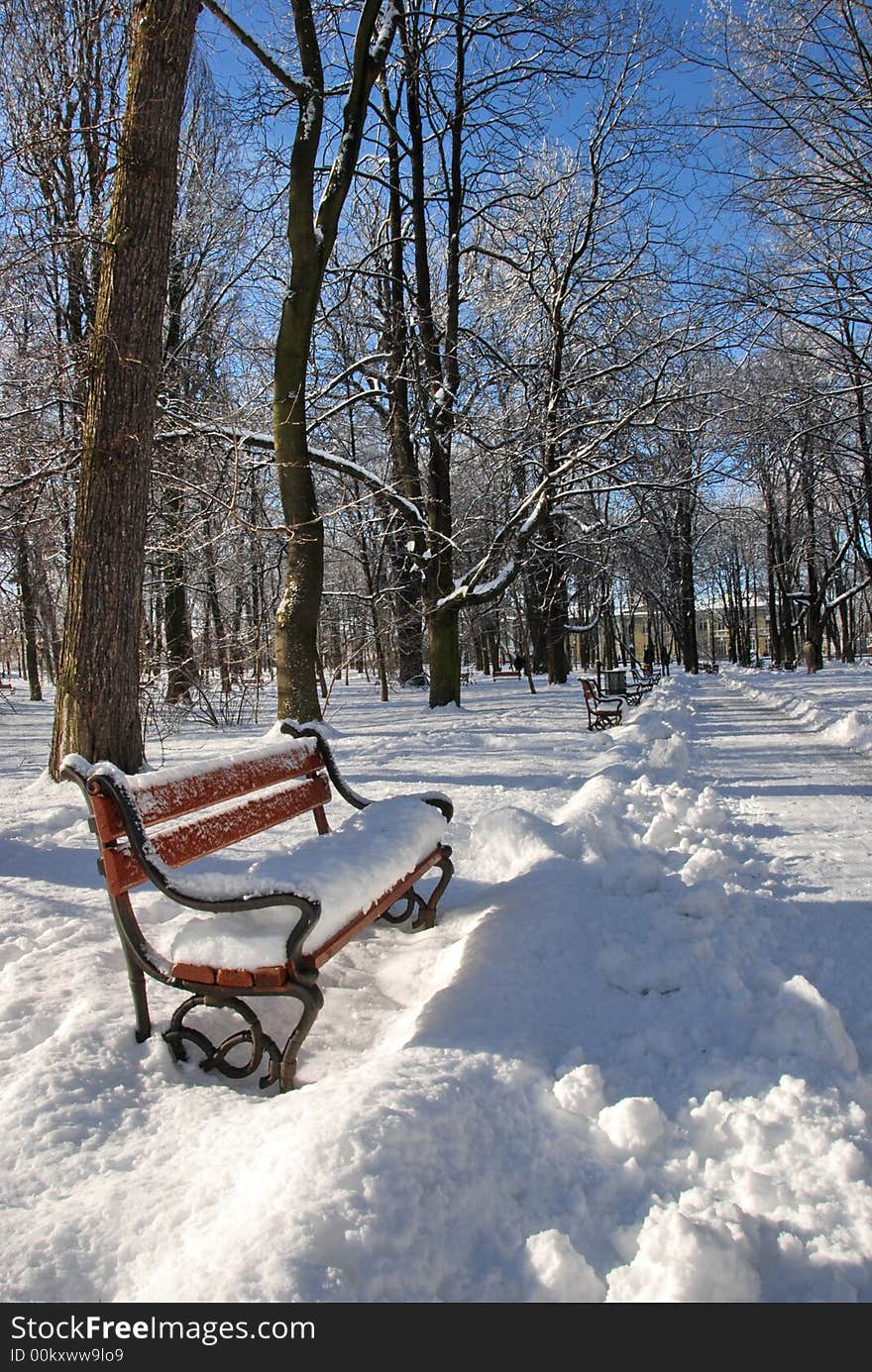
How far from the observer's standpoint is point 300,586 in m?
8.31

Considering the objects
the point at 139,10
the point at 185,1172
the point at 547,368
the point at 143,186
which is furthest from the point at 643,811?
the point at 547,368

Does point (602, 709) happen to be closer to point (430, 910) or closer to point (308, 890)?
point (430, 910)

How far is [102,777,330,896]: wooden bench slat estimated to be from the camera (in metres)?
2.82

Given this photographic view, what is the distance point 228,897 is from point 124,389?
435cm

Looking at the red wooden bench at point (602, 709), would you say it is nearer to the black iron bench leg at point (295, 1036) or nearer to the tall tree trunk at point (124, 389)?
the tall tree trunk at point (124, 389)

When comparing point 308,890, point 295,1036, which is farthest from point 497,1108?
point 308,890

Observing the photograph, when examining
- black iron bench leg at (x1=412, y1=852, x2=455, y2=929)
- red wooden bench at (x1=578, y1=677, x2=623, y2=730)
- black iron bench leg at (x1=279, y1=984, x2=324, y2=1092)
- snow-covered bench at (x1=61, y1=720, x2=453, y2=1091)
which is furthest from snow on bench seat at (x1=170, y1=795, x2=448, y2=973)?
red wooden bench at (x1=578, y1=677, x2=623, y2=730)

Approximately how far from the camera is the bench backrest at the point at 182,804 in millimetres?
2756

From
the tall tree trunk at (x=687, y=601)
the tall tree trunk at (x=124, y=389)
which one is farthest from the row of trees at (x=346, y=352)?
the tall tree trunk at (x=687, y=601)

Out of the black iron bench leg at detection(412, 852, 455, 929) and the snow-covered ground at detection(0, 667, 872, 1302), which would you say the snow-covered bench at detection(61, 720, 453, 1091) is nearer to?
the snow-covered ground at detection(0, 667, 872, 1302)

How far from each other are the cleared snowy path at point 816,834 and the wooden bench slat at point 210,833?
7.75 feet

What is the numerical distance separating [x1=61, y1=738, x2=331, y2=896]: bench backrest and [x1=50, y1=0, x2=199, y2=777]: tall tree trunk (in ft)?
6.77
